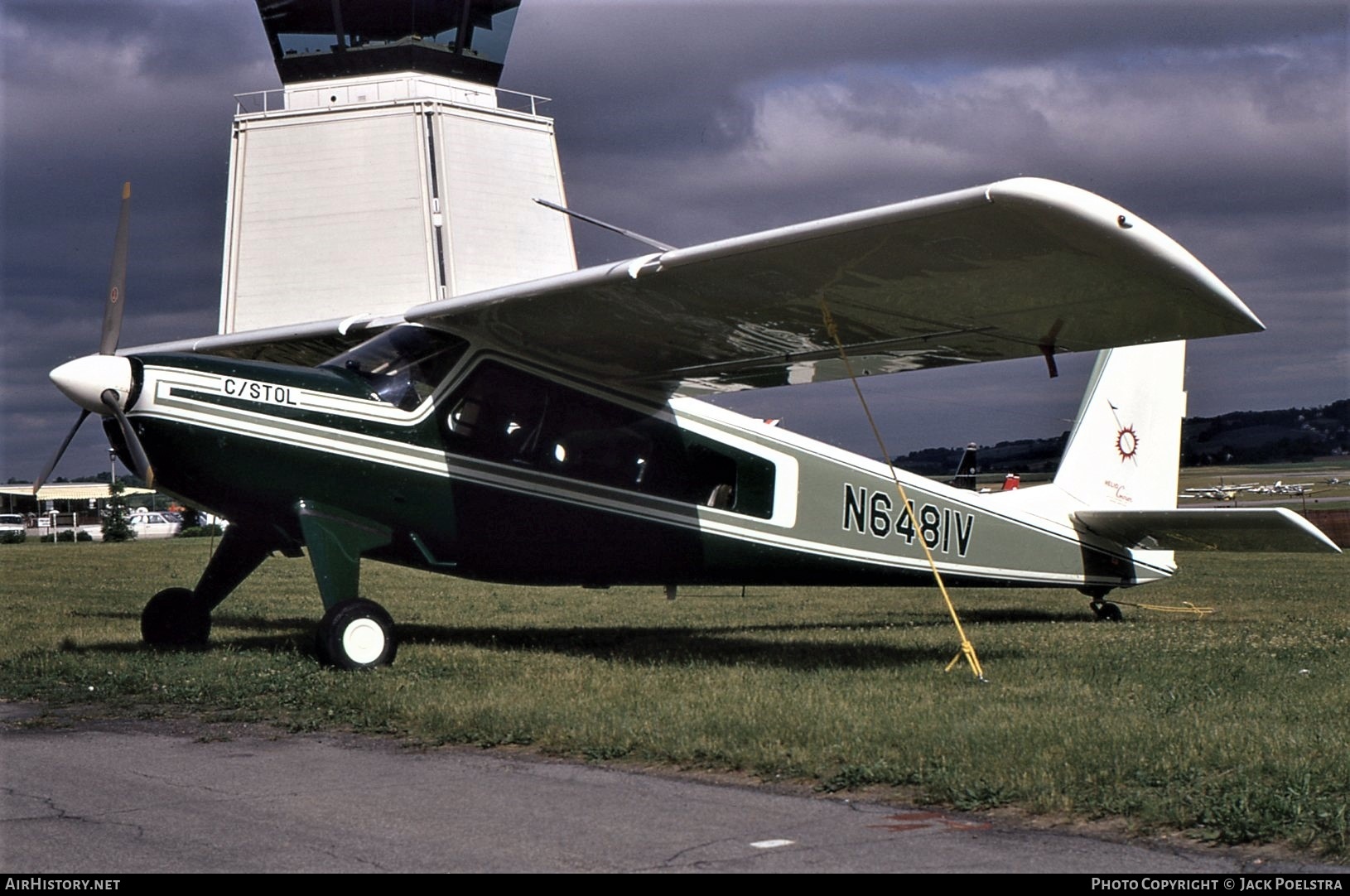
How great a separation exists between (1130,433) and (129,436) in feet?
32.5

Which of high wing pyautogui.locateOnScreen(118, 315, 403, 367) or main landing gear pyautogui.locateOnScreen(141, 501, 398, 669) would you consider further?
high wing pyautogui.locateOnScreen(118, 315, 403, 367)

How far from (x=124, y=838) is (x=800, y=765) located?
111 inches

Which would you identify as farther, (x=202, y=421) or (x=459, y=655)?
(x=459, y=655)

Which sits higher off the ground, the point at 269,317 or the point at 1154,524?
the point at 269,317

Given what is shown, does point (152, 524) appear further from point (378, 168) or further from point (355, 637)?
point (355, 637)

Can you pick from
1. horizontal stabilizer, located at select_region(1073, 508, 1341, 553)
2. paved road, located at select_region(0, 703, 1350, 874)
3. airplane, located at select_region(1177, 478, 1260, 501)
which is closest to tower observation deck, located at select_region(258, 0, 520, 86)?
horizontal stabilizer, located at select_region(1073, 508, 1341, 553)

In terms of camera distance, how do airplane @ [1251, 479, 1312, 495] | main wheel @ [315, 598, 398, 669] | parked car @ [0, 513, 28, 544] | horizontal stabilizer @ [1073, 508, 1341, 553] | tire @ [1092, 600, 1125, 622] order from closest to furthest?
main wheel @ [315, 598, 398, 669], horizontal stabilizer @ [1073, 508, 1341, 553], tire @ [1092, 600, 1125, 622], parked car @ [0, 513, 28, 544], airplane @ [1251, 479, 1312, 495]

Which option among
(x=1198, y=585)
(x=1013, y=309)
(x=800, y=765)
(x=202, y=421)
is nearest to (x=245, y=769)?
(x=800, y=765)

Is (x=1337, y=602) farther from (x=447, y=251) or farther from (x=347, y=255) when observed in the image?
(x=347, y=255)

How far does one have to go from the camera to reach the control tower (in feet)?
116

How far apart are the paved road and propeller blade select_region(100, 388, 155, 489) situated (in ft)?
9.30

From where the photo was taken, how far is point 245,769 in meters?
6.27

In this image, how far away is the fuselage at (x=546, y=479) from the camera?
952 cm

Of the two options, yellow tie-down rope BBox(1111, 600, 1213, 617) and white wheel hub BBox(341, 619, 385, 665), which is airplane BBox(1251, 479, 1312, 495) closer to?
yellow tie-down rope BBox(1111, 600, 1213, 617)
